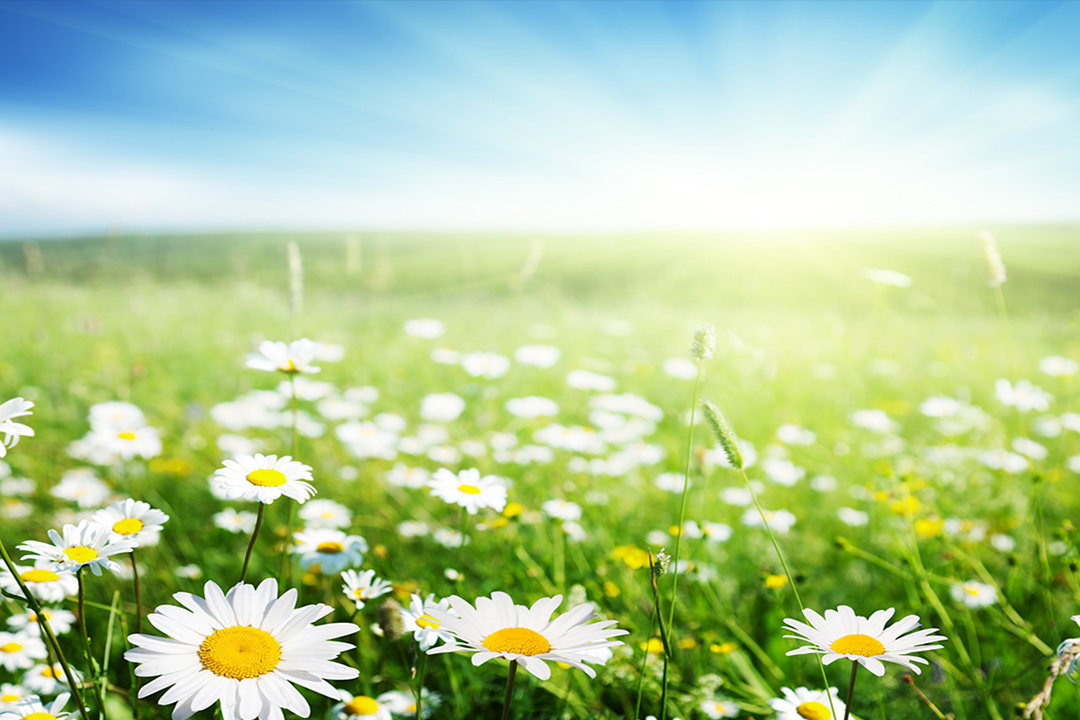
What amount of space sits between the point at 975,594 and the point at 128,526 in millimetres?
1968

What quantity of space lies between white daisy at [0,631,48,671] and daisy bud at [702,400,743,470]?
1265 millimetres

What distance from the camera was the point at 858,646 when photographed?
2.75 ft

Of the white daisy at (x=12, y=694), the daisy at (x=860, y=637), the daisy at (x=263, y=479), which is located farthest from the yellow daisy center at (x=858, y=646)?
the white daisy at (x=12, y=694)

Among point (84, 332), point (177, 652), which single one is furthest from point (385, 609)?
point (84, 332)

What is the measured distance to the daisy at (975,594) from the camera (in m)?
1.70

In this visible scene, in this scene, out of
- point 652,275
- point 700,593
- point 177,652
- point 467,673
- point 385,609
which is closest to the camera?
point 177,652

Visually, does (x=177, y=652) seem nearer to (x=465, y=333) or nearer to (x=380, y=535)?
(x=380, y=535)

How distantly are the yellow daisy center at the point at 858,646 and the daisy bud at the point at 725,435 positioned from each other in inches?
9.6

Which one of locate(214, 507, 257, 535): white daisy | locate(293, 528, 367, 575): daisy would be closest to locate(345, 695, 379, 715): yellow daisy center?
locate(293, 528, 367, 575): daisy

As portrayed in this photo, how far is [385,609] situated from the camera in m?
1.04

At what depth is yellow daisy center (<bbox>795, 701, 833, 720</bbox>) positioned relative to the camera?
3.37ft

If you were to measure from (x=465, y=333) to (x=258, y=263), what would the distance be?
17.4m

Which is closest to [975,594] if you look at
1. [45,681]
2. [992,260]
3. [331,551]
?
[992,260]

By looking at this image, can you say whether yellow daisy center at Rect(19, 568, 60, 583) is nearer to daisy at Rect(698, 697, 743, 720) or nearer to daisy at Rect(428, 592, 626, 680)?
daisy at Rect(428, 592, 626, 680)
